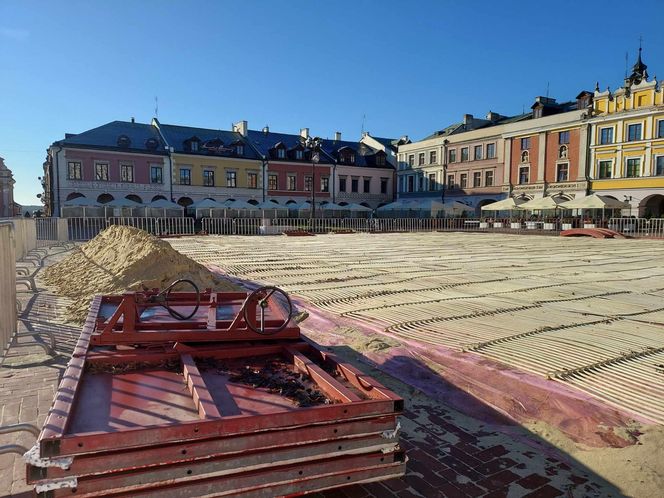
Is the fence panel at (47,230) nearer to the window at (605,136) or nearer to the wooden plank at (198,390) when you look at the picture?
the wooden plank at (198,390)

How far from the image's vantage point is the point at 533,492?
308 cm

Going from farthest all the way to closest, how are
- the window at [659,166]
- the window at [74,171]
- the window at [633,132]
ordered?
the window at [74,171] → the window at [633,132] → the window at [659,166]

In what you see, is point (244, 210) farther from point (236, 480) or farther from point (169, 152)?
point (236, 480)

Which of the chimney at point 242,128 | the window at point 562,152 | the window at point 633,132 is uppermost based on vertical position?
the chimney at point 242,128

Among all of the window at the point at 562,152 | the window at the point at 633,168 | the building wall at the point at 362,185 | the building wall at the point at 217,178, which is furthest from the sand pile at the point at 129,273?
the building wall at the point at 362,185

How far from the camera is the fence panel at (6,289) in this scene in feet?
19.1

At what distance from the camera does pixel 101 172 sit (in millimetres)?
43406

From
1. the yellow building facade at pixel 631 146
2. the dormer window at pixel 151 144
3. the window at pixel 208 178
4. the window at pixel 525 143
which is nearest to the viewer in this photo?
the yellow building facade at pixel 631 146

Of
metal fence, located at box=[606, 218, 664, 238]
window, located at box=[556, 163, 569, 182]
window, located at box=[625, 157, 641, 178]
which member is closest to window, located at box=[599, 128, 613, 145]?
window, located at box=[625, 157, 641, 178]

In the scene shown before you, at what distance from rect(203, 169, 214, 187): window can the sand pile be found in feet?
126

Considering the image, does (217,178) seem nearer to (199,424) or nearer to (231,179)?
(231,179)

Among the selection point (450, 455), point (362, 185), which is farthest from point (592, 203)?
point (450, 455)

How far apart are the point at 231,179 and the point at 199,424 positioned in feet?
165

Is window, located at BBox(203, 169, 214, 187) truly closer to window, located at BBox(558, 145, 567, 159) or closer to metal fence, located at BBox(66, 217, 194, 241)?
metal fence, located at BBox(66, 217, 194, 241)
